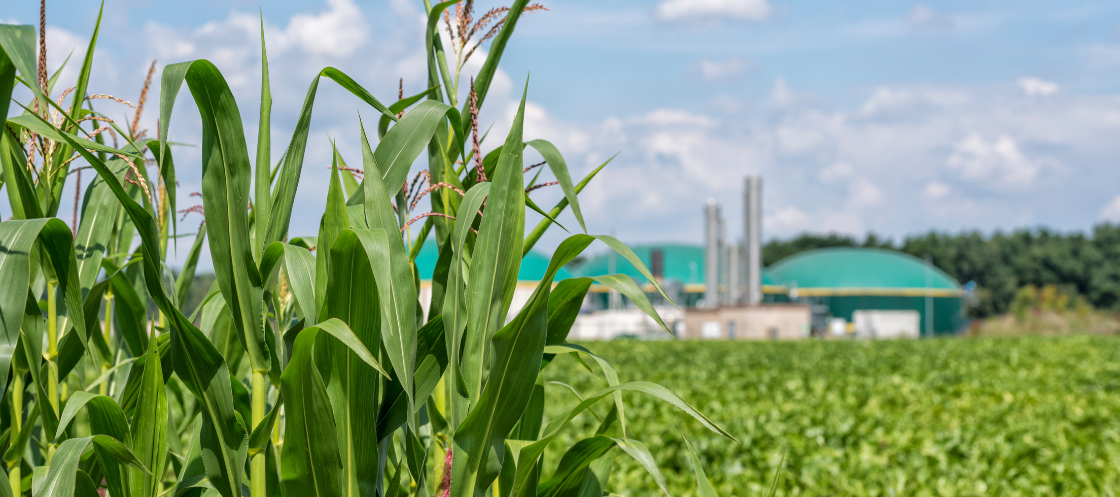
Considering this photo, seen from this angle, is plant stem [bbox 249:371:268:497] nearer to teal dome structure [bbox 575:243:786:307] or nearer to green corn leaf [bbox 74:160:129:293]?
green corn leaf [bbox 74:160:129:293]

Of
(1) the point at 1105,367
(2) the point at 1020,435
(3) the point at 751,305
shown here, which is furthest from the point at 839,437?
(3) the point at 751,305

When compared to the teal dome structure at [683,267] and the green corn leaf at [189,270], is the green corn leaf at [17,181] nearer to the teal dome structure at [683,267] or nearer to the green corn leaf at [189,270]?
the green corn leaf at [189,270]

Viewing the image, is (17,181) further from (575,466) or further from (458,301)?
(575,466)

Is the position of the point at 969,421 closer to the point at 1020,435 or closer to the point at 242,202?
the point at 1020,435

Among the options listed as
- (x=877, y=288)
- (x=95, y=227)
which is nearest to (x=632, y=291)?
(x=95, y=227)

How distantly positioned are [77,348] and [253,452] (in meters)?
0.54

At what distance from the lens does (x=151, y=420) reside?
1.17 meters

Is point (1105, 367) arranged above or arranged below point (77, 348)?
below

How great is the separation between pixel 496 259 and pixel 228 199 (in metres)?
0.37

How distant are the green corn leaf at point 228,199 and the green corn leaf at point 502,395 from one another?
32 centimetres

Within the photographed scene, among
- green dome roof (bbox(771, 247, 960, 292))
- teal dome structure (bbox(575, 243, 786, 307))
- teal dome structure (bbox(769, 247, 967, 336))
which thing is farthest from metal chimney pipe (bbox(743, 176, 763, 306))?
green dome roof (bbox(771, 247, 960, 292))

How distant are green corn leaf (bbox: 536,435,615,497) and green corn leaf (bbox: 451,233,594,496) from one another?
7.9 inches

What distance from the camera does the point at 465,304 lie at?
3.32ft

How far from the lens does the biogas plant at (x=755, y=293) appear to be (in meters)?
28.4
